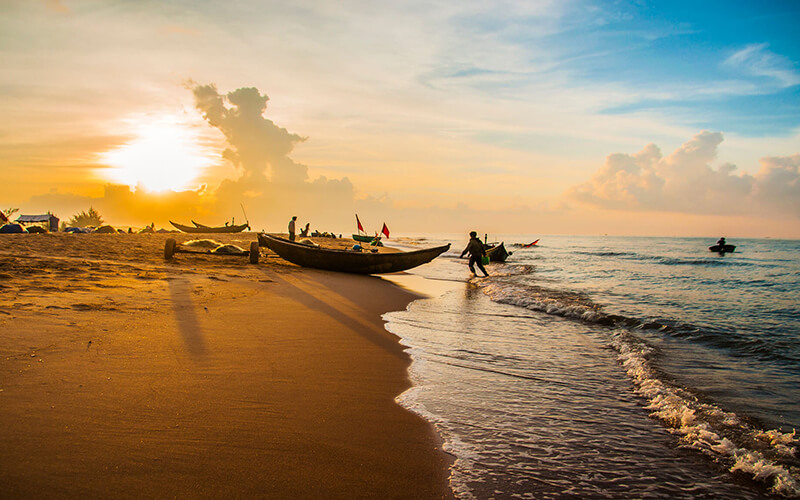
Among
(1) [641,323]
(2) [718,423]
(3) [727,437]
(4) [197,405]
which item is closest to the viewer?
(4) [197,405]

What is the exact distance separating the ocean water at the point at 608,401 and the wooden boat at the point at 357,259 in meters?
6.61

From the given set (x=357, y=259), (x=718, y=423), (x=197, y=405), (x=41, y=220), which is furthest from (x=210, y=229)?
(x=718, y=423)

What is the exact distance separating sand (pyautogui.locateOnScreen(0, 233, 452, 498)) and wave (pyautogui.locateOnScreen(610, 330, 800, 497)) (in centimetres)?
238

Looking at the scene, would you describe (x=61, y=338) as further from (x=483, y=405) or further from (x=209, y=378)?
(x=483, y=405)

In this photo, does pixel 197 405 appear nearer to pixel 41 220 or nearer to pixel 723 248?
pixel 41 220

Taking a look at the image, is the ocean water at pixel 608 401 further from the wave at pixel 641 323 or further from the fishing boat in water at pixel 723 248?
the fishing boat in water at pixel 723 248

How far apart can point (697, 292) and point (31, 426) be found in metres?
19.1

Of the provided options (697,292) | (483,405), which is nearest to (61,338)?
(483,405)

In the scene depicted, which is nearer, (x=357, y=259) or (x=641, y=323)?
(x=641, y=323)

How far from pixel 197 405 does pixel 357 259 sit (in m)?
13.1

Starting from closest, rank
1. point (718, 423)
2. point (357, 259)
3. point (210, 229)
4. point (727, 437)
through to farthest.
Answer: point (727, 437), point (718, 423), point (357, 259), point (210, 229)

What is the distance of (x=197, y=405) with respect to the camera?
3463mm

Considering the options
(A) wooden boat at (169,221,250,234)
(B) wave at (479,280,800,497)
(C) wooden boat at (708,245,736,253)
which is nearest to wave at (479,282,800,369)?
(B) wave at (479,280,800,497)

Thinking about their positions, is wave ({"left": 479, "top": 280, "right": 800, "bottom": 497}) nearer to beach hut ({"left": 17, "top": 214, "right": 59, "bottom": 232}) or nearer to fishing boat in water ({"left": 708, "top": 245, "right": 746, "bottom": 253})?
fishing boat in water ({"left": 708, "top": 245, "right": 746, "bottom": 253})
